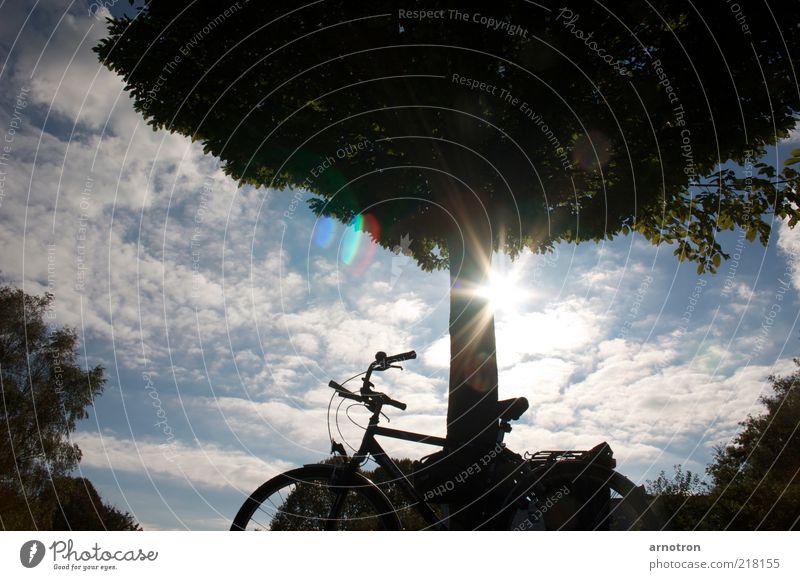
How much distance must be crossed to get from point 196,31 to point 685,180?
10.1 meters

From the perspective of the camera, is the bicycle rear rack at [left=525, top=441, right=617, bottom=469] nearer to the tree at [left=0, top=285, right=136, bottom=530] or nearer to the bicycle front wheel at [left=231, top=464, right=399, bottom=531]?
the bicycle front wheel at [left=231, top=464, right=399, bottom=531]

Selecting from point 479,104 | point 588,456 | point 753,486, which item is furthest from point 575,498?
point 753,486

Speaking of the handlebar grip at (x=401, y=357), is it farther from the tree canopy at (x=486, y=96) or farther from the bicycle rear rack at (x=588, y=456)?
the tree canopy at (x=486, y=96)

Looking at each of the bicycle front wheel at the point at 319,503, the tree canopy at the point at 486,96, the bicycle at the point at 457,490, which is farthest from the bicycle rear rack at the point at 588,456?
the tree canopy at the point at 486,96

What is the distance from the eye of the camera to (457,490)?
7.33 m

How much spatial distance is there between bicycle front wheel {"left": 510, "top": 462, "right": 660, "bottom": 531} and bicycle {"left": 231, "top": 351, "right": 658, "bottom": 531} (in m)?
0.01

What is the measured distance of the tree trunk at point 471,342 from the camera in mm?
9414

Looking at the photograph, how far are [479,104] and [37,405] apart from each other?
20460 millimetres

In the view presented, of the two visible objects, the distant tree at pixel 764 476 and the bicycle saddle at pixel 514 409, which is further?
the distant tree at pixel 764 476

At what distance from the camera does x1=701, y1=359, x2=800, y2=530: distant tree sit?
1366 cm

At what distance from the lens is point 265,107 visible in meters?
10.6

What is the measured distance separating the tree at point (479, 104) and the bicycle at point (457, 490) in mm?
1417
